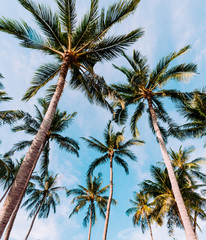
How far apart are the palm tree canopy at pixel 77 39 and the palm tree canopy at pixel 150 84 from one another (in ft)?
9.26

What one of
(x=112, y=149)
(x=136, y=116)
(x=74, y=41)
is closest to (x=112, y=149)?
(x=112, y=149)

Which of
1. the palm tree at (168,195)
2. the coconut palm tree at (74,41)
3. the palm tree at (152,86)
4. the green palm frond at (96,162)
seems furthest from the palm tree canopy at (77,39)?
the palm tree at (168,195)

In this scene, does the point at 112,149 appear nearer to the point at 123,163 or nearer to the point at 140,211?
the point at 123,163

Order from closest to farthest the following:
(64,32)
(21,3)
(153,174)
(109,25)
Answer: (21,3)
(109,25)
(64,32)
(153,174)

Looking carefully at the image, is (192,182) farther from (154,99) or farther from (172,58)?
(172,58)

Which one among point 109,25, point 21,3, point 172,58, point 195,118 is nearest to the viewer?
point 21,3

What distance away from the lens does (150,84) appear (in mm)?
10383

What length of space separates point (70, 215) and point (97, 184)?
16.8 ft

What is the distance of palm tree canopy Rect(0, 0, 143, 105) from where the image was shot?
18.3ft

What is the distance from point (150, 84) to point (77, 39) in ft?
19.3

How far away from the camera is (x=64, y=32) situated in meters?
7.03

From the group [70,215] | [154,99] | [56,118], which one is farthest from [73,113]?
[70,215]

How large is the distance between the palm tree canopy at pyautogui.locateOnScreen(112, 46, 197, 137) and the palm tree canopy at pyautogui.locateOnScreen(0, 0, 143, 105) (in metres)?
2.82

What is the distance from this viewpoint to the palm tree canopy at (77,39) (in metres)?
5.58
